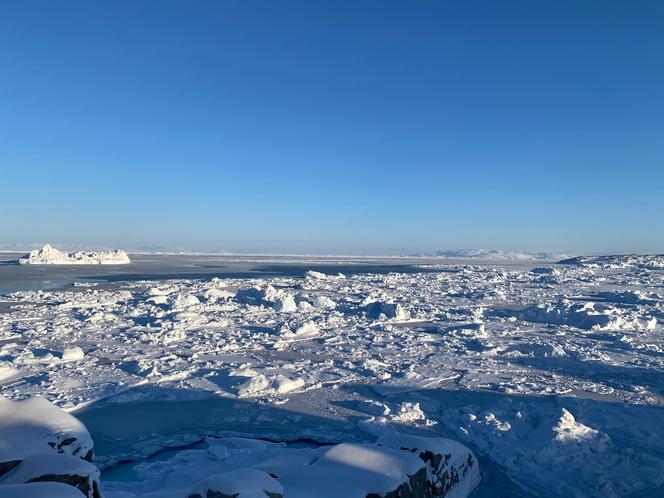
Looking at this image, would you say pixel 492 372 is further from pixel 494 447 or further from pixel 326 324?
pixel 326 324

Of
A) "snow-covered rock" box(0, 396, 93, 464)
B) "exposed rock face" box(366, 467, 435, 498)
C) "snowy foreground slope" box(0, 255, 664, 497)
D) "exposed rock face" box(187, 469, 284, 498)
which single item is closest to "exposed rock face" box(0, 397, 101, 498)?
"snow-covered rock" box(0, 396, 93, 464)

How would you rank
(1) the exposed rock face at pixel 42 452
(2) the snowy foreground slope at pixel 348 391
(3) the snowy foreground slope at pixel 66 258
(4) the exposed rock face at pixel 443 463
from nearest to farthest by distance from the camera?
(1) the exposed rock face at pixel 42 452 < (4) the exposed rock face at pixel 443 463 < (2) the snowy foreground slope at pixel 348 391 < (3) the snowy foreground slope at pixel 66 258

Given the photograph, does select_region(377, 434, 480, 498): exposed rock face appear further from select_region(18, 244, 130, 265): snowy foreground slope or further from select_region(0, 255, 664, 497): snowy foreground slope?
select_region(18, 244, 130, 265): snowy foreground slope

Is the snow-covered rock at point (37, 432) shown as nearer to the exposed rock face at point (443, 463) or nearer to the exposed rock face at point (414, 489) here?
the exposed rock face at point (414, 489)

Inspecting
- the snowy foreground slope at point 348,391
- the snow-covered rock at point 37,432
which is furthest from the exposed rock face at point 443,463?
the snow-covered rock at point 37,432

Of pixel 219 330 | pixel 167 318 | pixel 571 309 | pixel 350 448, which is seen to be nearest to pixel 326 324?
pixel 219 330

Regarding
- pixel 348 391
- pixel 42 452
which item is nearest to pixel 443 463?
pixel 348 391
